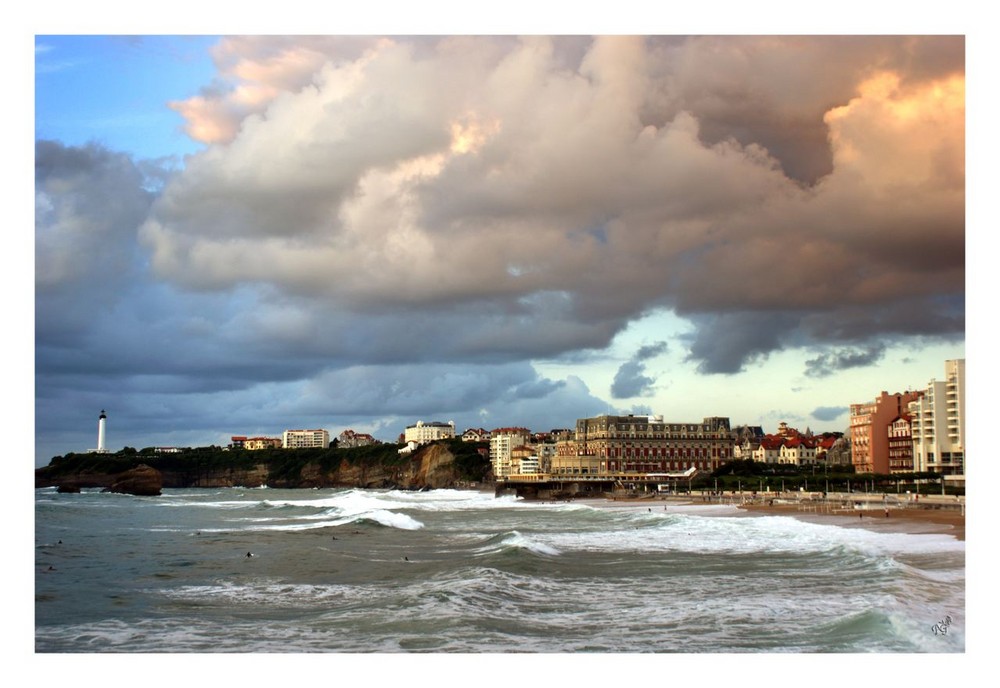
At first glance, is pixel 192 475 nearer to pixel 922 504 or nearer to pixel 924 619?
pixel 922 504

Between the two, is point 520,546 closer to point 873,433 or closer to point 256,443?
point 873,433

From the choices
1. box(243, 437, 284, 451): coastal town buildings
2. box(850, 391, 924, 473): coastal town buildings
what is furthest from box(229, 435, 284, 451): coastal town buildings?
box(850, 391, 924, 473): coastal town buildings

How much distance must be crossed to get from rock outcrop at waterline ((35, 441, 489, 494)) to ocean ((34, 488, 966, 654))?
158 ft

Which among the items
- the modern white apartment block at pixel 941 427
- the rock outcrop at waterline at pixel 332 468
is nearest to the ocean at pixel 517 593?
the modern white apartment block at pixel 941 427

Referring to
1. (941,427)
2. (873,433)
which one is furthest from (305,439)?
(941,427)

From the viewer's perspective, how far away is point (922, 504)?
2809 centimetres

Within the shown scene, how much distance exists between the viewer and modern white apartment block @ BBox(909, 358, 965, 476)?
14359mm

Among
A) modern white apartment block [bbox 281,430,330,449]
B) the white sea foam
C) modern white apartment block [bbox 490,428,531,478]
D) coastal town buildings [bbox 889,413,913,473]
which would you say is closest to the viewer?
the white sea foam

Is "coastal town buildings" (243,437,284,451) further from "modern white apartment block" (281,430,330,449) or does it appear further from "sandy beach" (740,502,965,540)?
"sandy beach" (740,502,965,540)

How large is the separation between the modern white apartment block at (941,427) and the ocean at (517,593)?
8.33 feet

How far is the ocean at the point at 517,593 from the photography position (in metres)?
9.51
